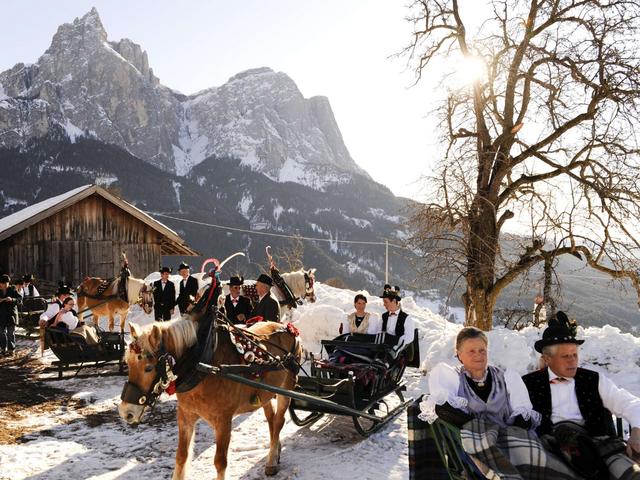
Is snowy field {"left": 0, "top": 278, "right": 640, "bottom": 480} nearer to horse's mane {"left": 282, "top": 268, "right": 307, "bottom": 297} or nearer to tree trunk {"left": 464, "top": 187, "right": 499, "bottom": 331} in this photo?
tree trunk {"left": 464, "top": 187, "right": 499, "bottom": 331}

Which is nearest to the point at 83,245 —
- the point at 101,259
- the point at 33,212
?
the point at 101,259

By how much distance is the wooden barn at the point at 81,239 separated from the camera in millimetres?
18000

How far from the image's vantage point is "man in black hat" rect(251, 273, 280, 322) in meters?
7.49

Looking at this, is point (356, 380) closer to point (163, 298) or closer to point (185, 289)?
point (185, 289)

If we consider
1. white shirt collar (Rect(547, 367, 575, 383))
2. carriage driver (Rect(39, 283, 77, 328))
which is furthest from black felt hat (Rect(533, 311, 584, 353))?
carriage driver (Rect(39, 283, 77, 328))

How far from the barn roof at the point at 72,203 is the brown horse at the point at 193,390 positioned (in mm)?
15572

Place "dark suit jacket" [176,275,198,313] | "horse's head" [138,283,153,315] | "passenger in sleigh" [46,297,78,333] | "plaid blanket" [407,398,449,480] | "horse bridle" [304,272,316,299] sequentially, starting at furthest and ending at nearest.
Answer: "horse bridle" [304,272,316,299] → "horse's head" [138,283,153,315] → "dark suit jacket" [176,275,198,313] → "passenger in sleigh" [46,297,78,333] → "plaid blanket" [407,398,449,480]

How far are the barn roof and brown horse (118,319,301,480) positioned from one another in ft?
51.1

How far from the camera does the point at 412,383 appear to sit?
9039mm

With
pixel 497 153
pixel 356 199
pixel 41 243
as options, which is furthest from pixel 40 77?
pixel 497 153

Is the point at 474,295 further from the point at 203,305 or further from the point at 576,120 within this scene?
the point at 203,305

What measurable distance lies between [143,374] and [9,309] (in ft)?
31.3

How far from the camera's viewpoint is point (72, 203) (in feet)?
61.7

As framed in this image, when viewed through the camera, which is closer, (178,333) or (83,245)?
(178,333)
